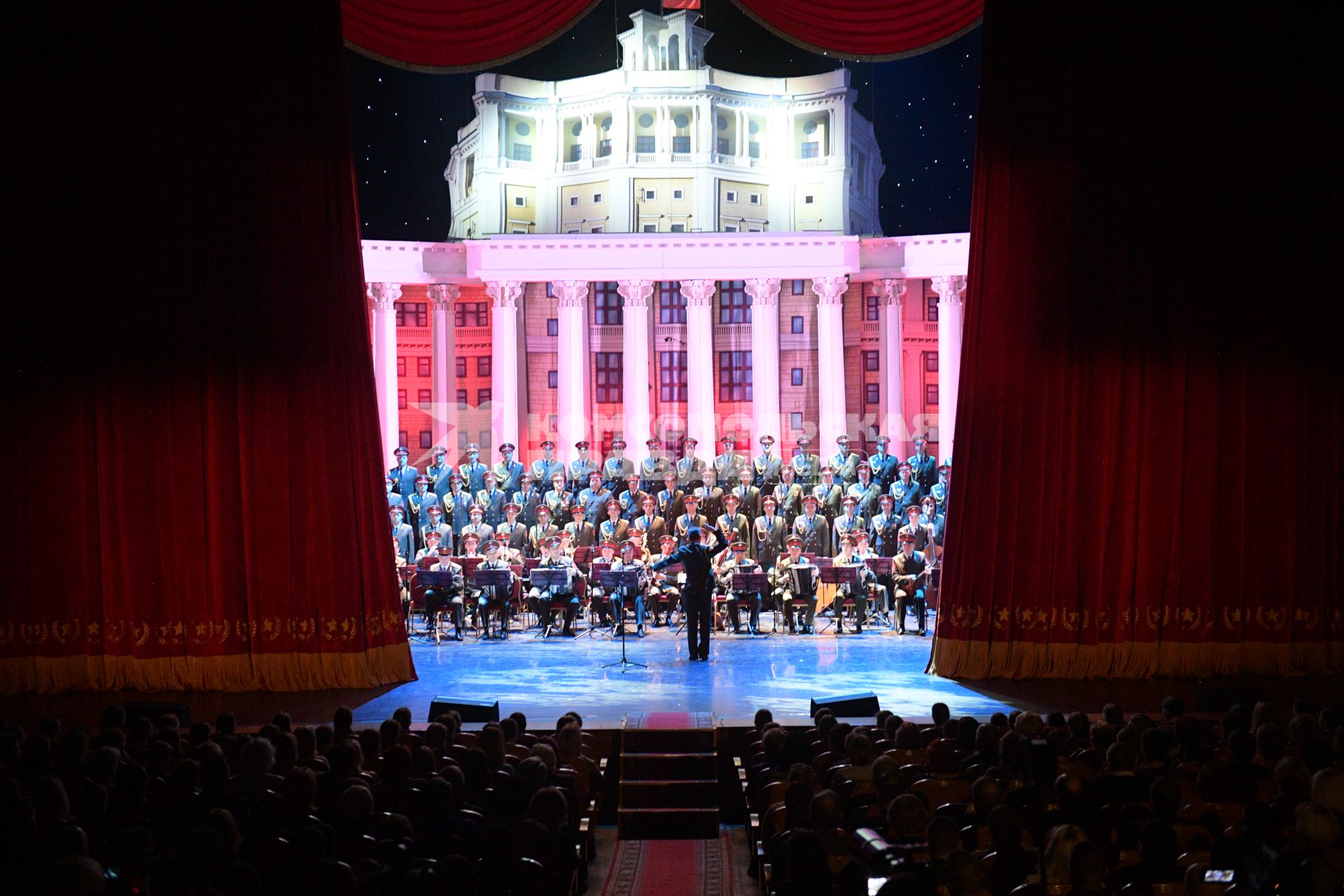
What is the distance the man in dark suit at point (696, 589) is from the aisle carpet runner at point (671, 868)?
3826 millimetres

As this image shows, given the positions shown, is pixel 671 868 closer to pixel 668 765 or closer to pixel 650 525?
pixel 668 765

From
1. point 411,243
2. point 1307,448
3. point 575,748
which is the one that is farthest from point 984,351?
point 411,243

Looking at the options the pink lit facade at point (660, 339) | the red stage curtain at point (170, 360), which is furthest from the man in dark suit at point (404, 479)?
the red stage curtain at point (170, 360)

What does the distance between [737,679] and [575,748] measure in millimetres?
3622

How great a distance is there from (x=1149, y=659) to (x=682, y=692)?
140 inches

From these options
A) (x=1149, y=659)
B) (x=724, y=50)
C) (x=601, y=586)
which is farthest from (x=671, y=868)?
(x=724, y=50)

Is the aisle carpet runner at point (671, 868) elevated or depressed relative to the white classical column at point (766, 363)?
depressed

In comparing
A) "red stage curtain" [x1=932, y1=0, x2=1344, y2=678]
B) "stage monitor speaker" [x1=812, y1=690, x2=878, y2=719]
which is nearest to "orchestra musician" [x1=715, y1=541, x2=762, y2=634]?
"red stage curtain" [x1=932, y1=0, x2=1344, y2=678]

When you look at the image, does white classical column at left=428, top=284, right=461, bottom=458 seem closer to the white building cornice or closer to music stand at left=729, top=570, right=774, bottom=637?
the white building cornice

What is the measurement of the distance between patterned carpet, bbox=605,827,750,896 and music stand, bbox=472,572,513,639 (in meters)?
5.03

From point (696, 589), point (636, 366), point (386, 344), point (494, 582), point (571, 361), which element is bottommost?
point (494, 582)

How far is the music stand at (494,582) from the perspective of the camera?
39.0 feet

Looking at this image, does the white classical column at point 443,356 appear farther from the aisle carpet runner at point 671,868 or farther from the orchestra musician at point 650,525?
the aisle carpet runner at point 671,868

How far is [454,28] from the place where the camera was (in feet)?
32.3
